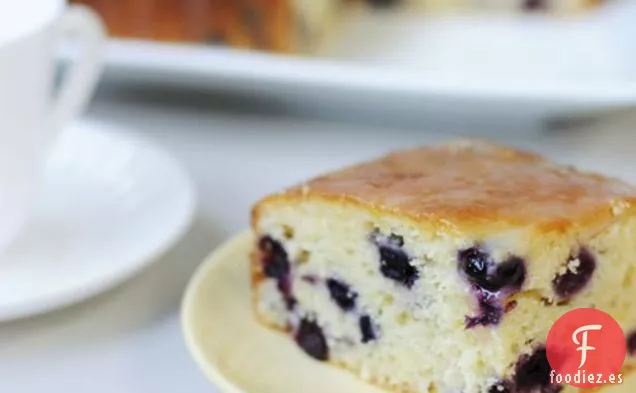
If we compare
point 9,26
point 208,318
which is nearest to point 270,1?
point 9,26

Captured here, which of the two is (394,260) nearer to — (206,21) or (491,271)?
(491,271)

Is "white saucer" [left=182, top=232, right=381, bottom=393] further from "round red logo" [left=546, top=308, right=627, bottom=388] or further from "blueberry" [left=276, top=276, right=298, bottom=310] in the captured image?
"round red logo" [left=546, top=308, right=627, bottom=388]

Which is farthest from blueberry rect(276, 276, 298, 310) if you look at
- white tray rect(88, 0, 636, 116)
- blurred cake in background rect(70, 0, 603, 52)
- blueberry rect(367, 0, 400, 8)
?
blueberry rect(367, 0, 400, 8)

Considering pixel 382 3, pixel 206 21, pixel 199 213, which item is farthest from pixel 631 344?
pixel 382 3

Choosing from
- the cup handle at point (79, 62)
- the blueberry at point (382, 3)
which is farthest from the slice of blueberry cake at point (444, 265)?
the blueberry at point (382, 3)

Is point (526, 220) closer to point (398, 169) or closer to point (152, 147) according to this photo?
point (398, 169)

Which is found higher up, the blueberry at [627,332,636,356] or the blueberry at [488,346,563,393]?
the blueberry at [627,332,636,356]
